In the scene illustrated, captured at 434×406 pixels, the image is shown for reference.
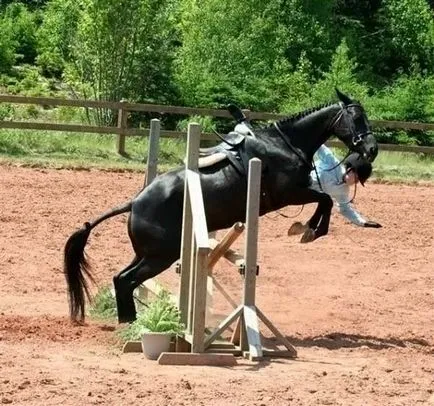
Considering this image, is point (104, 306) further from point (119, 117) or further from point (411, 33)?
point (411, 33)

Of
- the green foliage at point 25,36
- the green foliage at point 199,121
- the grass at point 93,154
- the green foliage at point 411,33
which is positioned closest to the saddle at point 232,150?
the grass at point 93,154

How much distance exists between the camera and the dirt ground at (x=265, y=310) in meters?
7.56

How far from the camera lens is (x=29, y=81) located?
110 ft

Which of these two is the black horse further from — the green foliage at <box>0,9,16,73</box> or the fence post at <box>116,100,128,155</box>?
the green foliage at <box>0,9,16,73</box>

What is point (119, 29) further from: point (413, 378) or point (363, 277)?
point (413, 378)

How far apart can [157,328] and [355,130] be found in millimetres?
3155

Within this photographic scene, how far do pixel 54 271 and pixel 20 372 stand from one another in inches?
208

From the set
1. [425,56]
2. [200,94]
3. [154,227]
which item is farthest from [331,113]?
[425,56]

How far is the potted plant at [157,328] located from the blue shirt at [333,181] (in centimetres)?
334

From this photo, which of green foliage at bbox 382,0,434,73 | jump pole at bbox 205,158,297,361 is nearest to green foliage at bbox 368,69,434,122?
green foliage at bbox 382,0,434,73

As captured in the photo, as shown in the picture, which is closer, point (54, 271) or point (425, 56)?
point (54, 271)

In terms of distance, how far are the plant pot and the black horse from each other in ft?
4.14

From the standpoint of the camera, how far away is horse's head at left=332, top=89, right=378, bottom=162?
11.0m

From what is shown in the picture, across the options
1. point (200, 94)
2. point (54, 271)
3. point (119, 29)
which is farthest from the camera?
point (200, 94)
